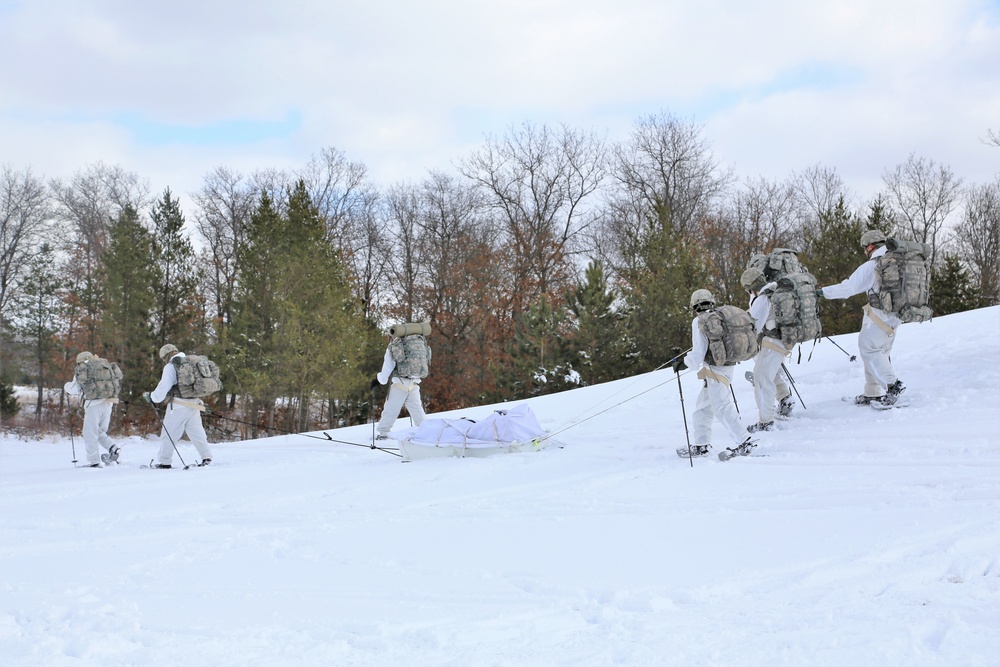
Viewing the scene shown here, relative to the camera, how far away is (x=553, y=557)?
5.37 m

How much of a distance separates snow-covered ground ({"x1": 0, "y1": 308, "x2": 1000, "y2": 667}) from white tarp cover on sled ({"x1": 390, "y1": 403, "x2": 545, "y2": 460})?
0.44 m

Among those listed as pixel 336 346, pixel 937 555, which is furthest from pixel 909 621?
pixel 336 346

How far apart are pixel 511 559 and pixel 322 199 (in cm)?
4224

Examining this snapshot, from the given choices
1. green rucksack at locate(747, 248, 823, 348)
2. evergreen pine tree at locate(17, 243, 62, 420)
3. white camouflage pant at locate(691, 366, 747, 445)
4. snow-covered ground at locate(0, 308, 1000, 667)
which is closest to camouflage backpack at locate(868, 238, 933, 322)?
green rucksack at locate(747, 248, 823, 348)

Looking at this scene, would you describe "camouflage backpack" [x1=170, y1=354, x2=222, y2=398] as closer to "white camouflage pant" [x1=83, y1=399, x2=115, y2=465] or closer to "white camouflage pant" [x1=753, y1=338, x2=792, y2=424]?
"white camouflage pant" [x1=83, y1=399, x2=115, y2=465]

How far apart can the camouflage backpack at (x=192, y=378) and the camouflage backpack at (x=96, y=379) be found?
5.61ft

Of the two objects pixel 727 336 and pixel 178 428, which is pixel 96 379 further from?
pixel 727 336

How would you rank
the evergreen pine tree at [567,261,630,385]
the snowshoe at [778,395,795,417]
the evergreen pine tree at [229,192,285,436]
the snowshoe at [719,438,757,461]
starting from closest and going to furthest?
1. the snowshoe at [719,438,757,461]
2. the snowshoe at [778,395,795,417]
3. the evergreen pine tree at [567,261,630,385]
4. the evergreen pine tree at [229,192,285,436]

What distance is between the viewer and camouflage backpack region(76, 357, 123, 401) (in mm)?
12648

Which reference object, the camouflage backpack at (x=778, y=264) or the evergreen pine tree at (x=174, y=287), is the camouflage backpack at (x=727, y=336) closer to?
the camouflage backpack at (x=778, y=264)

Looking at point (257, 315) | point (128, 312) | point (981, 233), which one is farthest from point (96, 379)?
point (981, 233)

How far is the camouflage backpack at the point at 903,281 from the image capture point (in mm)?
9500

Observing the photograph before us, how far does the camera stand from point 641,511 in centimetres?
662

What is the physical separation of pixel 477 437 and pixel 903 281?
5.71 m
